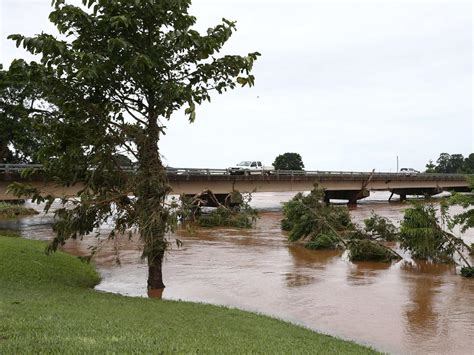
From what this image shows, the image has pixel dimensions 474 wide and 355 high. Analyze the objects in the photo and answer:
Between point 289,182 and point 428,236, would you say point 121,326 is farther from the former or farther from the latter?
point 289,182

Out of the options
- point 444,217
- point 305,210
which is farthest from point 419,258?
point 305,210

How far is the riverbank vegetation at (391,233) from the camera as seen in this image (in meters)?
20.9

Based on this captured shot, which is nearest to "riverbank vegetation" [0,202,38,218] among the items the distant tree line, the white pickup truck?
the white pickup truck

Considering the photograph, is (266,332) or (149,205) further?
(149,205)

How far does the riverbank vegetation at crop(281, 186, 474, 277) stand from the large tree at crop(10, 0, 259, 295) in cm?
1138

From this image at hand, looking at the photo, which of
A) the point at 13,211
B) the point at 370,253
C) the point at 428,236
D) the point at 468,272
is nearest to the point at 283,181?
the point at 13,211

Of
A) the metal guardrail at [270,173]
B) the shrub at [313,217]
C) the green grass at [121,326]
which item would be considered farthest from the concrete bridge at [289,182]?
the green grass at [121,326]

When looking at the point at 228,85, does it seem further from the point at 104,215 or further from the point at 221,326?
the point at 221,326

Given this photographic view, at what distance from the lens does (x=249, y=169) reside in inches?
2154

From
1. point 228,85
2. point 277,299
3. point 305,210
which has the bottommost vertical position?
point 277,299

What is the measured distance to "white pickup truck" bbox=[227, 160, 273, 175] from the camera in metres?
51.4

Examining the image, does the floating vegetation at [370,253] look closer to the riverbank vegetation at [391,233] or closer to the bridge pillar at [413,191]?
the riverbank vegetation at [391,233]

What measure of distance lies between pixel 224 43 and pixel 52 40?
13.7 ft

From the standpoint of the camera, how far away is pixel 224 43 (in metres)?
13.3
